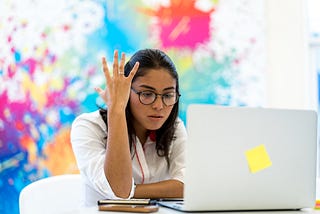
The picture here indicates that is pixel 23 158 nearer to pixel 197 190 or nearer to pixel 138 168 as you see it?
pixel 138 168

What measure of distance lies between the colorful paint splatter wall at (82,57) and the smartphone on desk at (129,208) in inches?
57.6

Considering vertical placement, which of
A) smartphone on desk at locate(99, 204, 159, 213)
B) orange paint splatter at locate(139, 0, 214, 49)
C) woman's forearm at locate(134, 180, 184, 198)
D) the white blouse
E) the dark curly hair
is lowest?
woman's forearm at locate(134, 180, 184, 198)

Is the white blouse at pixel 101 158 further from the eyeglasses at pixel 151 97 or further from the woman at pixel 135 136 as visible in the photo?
the eyeglasses at pixel 151 97

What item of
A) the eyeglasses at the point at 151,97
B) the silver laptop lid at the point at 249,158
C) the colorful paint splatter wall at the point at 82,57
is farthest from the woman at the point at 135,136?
the colorful paint splatter wall at the point at 82,57

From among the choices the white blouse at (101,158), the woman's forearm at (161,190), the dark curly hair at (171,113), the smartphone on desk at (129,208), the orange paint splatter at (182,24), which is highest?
the orange paint splatter at (182,24)

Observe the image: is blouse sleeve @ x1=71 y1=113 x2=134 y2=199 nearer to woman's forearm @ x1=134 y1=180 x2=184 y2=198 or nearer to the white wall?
woman's forearm @ x1=134 y1=180 x2=184 y2=198

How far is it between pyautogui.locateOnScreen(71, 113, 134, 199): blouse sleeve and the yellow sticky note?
565 mm

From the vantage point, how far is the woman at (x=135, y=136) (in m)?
1.69

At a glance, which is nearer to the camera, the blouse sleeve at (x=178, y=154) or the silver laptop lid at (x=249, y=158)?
the silver laptop lid at (x=249, y=158)

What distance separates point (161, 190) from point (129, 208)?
508mm

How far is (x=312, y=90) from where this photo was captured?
126 inches

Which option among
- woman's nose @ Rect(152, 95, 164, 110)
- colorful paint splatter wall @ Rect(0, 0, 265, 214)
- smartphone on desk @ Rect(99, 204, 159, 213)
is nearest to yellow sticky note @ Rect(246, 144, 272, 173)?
smartphone on desk @ Rect(99, 204, 159, 213)

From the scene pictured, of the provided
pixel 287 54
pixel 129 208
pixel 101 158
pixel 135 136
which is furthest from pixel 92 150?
pixel 287 54

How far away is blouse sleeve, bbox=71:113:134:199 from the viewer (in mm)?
1708
